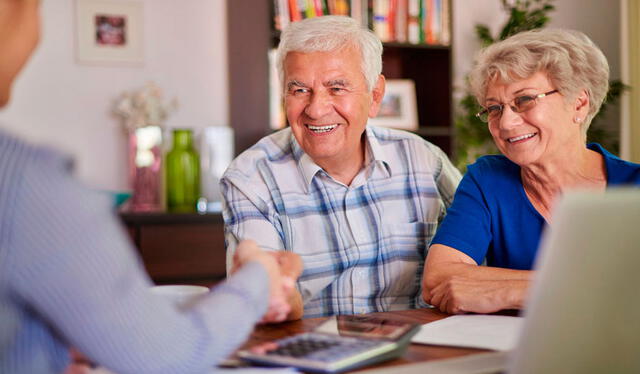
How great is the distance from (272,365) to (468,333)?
1.41 ft

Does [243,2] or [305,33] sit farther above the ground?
[243,2]

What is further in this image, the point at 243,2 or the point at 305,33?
the point at 243,2

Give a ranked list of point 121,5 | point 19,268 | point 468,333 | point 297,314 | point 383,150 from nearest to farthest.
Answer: point 19,268, point 468,333, point 297,314, point 383,150, point 121,5

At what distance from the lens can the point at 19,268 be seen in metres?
0.74

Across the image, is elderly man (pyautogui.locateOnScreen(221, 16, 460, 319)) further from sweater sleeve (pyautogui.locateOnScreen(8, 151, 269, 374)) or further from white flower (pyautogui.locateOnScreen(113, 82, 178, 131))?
white flower (pyautogui.locateOnScreen(113, 82, 178, 131))

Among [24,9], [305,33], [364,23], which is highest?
[364,23]

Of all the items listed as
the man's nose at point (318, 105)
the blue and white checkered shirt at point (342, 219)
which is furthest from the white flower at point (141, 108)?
the man's nose at point (318, 105)

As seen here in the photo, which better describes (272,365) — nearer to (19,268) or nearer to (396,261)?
(19,268)

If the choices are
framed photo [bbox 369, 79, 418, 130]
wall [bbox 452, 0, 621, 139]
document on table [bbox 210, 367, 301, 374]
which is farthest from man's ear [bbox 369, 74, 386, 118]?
wall [bbox 452, 0, 621, 139]

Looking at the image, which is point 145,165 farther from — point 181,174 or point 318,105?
point 318,105

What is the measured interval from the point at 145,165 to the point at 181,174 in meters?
0.20

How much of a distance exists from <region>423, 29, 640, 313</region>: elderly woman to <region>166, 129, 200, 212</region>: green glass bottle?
1.90 metres

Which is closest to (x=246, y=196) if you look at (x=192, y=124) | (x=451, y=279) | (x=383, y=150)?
(x=383, y=150)

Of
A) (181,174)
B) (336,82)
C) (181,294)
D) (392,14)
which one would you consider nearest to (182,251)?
(181,174)
